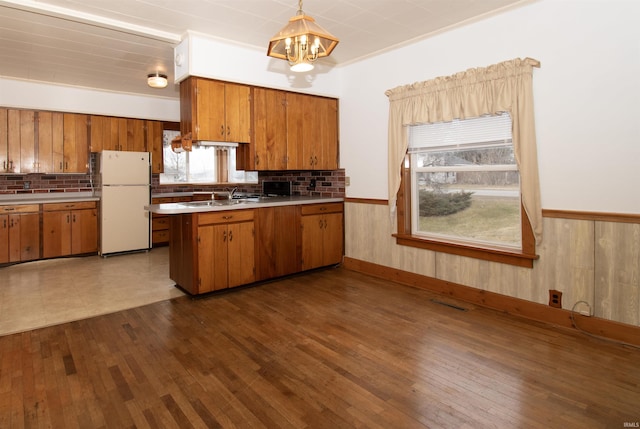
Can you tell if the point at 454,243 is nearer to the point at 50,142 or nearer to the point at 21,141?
the point at 50,142

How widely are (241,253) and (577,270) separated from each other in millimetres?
3136

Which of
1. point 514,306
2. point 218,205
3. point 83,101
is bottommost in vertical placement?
point 514,306

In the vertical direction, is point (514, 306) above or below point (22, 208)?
below

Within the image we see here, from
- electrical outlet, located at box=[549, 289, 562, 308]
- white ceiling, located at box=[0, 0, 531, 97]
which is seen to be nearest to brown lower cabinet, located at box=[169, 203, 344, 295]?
white ceiling, located at box=[0, 0, 531, 97]

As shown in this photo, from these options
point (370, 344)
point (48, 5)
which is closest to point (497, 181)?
point (370, 344)

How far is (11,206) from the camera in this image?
5.29 meters

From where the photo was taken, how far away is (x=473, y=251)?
3.59 m

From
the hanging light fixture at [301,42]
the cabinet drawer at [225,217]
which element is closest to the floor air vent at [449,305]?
the cabinet drawer at [225,217]

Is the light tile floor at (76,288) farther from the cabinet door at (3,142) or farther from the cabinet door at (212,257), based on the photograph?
the cabinet door at (3,142)

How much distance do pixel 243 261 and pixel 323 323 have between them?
4.41 feet

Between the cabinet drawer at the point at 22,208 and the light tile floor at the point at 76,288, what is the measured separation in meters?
0.79

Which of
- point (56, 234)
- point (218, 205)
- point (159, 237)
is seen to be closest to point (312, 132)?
point (218, 205)

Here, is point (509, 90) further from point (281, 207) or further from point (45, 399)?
point (45, 399)

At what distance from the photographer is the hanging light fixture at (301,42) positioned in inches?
88.7
